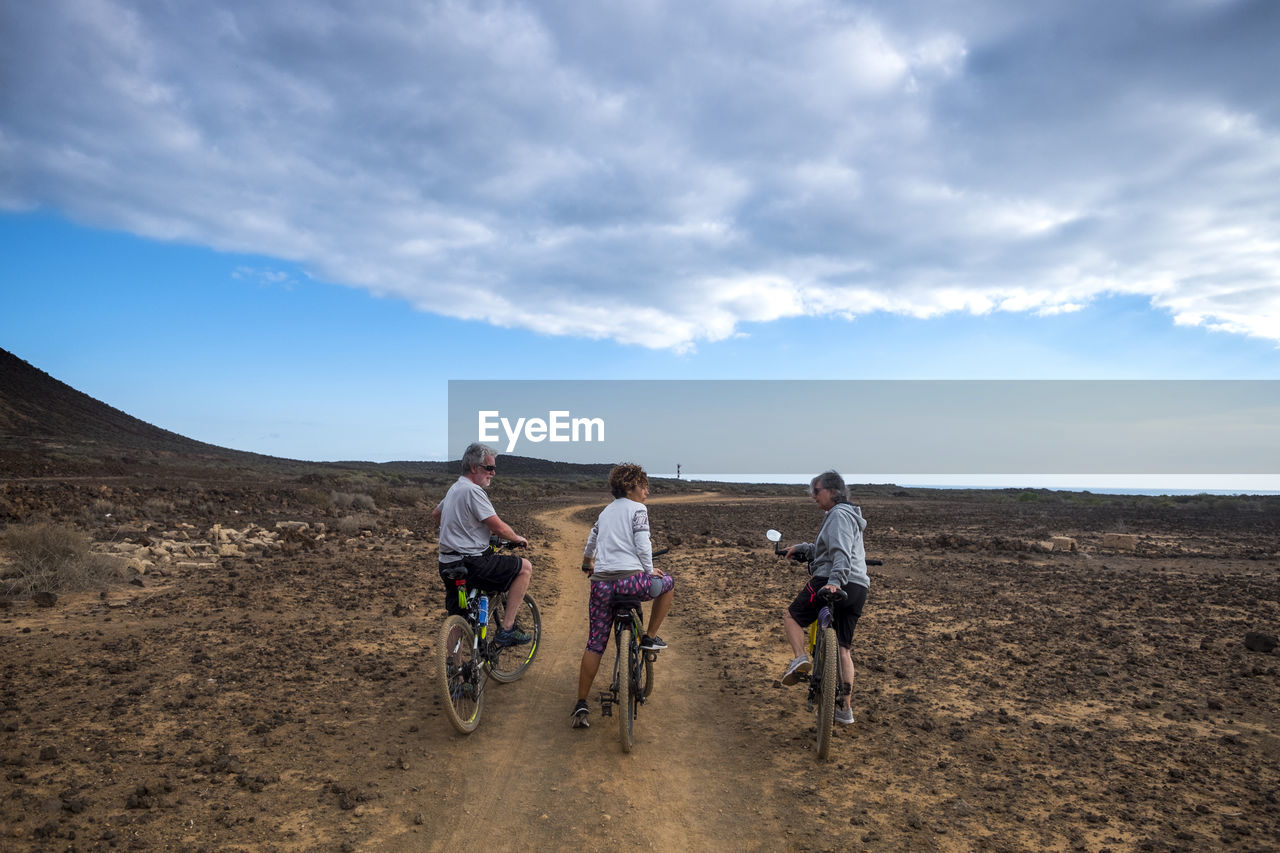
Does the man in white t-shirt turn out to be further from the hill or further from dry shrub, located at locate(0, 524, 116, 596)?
the hill

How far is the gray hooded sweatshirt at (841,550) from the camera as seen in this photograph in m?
5.50

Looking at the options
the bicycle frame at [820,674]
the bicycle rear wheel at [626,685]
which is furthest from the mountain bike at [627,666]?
the bicycle frame at [820,674]

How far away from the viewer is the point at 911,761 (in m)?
5.44

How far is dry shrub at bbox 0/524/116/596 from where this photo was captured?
10.3 meters

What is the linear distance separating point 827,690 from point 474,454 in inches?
130

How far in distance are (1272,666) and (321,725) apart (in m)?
9.70

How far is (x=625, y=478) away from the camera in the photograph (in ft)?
19.1

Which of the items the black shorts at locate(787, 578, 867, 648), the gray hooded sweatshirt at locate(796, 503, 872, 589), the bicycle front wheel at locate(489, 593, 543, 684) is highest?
the gray hooded sweatshirt at locate(796, 503, 872, 589)

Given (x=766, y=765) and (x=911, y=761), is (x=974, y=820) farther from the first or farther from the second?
(x=766, y=765)

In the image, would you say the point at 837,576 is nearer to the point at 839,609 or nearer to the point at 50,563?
the point at 839,609

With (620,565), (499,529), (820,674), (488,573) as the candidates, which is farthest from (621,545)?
(820,674)

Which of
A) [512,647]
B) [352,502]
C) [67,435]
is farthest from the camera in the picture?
[67,435]

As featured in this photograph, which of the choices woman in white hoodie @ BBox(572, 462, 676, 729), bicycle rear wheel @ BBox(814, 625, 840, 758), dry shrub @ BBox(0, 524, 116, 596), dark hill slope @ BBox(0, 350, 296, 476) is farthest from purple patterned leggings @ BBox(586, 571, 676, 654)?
dark hill slope @ BBox(0, 350, 296, 476)

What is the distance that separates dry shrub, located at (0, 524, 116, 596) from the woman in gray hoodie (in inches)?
408
